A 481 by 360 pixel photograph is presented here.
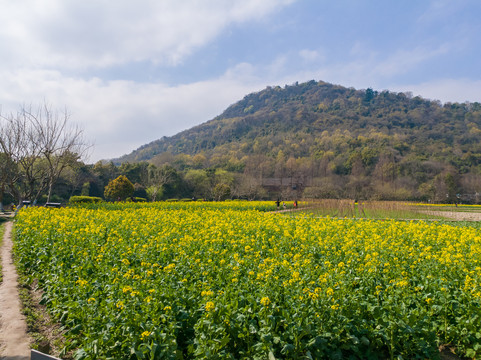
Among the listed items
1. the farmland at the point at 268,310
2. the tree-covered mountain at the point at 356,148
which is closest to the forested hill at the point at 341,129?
the tree-covered mountain at the point at 356,148

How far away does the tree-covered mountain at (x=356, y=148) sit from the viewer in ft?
162

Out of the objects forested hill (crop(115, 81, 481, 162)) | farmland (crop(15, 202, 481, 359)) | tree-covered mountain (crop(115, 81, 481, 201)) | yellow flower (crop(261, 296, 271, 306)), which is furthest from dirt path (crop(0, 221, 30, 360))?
forested hill (crop(115, 81, 481, 162))

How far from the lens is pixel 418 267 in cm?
538

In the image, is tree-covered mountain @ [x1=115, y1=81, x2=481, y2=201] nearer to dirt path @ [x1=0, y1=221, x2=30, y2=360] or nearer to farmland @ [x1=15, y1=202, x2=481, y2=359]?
farmland @ [x1=15, y1=202, x2=481, y2=359]

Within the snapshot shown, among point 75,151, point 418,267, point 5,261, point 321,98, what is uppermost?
point 321,98

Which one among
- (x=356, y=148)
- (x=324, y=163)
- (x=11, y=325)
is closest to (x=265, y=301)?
(x=11, y=325)

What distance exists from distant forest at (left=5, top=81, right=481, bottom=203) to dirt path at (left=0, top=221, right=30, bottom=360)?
32.8 metres

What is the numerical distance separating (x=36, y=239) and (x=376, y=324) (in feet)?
26.2

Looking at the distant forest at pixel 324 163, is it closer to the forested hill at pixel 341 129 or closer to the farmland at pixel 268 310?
the forested hill at pixel 341 129

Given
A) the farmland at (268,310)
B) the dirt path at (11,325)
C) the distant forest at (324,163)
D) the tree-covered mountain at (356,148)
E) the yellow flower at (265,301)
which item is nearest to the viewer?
the farmland at (268,310)

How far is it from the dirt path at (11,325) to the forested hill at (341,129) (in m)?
59.4

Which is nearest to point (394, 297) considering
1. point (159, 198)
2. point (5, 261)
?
point (5, 261)

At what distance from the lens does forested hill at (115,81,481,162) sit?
67.5 metres

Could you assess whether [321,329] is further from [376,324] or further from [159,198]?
[159,198]
